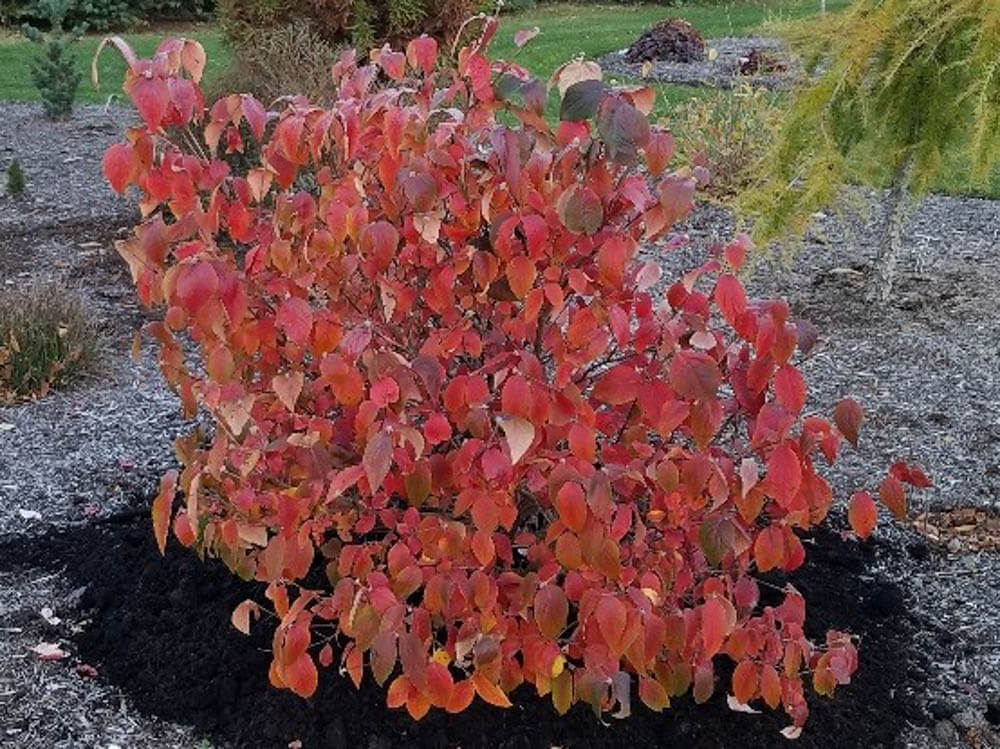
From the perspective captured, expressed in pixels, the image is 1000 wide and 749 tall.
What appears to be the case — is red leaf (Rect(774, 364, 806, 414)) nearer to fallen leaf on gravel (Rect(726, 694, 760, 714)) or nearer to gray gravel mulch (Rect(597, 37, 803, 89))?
fallen leaf on gravel (Rect(726, 694, 760, 714))

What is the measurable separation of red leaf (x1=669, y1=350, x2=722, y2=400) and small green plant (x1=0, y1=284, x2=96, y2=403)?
10.7 ft

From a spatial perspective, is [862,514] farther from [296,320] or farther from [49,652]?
[49,652]

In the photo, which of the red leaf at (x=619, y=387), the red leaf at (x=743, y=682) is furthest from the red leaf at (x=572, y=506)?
the red leaf at (x=743, y=682)

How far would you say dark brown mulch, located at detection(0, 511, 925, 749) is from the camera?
283 centimetres

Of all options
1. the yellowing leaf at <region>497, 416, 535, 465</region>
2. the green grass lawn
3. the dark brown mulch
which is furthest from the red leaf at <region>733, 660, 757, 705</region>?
the green grass lawn

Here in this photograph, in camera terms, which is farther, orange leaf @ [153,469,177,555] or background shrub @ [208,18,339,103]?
background shrub @ [208,18,339,103]

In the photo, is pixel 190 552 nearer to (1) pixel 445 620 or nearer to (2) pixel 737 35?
(1) pixel 445 620

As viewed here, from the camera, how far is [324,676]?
2.97 m

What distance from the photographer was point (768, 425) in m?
2.34

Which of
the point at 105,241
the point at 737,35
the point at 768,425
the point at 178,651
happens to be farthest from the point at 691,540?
the point at 737,35

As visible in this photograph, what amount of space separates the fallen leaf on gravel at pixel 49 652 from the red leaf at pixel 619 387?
156 cm

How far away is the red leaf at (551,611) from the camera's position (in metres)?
2.34

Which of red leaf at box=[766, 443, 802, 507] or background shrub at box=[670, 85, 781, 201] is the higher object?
red leaf at box=[766, 443, 802, 507]

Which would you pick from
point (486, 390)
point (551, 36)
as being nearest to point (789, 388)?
point (486, 390)
